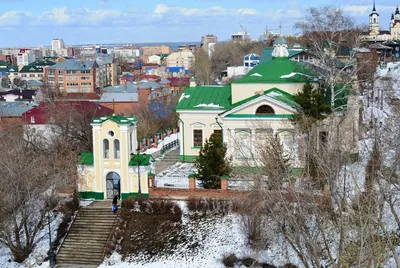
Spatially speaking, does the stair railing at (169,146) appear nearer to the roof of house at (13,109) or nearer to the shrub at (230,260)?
the shrub at (230,260)

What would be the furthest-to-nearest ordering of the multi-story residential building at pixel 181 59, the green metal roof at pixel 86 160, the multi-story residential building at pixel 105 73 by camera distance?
the multi-story residential building at pixel 181 59 → the multi-story residential building at pixel 105 73 → the green metal roof at pixel 86 160

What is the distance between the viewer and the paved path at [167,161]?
26.5 m

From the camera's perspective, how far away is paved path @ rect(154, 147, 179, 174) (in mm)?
26486

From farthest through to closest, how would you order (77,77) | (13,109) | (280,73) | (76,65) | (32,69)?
(32,69) < (76,65) < (77,77) < (13,109) < (280,73)

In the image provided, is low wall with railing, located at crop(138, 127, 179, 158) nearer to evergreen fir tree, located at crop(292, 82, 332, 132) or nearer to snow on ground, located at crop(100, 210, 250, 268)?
evergreen fir tree, located at crop(292, 82, 332, 132)

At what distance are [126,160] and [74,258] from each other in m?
4.44

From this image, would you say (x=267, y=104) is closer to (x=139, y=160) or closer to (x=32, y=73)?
(x=139, y=160)

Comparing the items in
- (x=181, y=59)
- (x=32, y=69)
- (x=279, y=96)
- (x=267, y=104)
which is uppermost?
(x=279, y=96)

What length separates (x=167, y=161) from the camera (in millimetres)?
27766

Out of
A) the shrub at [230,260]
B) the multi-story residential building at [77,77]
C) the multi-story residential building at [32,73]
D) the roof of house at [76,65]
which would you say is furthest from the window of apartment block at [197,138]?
the multi-story residential building at [32,73]

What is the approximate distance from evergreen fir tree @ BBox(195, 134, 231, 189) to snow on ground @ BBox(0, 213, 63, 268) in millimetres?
5771

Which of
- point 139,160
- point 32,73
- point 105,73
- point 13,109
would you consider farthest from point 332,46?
point 32,73

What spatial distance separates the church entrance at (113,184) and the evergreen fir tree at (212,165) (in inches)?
136

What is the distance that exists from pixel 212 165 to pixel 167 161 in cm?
665
